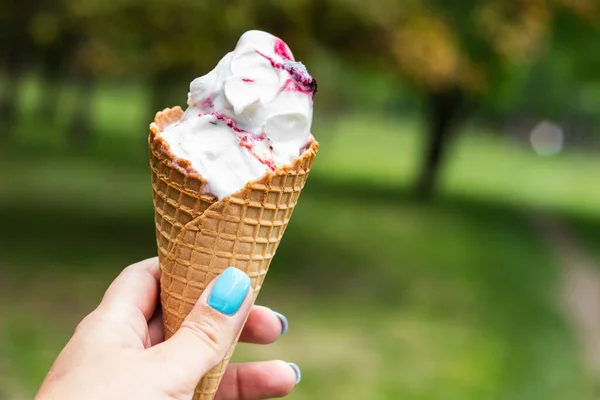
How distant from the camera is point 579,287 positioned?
1471 cm

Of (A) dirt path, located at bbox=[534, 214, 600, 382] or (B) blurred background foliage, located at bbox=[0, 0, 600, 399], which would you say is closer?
(B) blurred background foliage, located at bbox=[0, 0, 600, 399]

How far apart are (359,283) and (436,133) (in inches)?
481

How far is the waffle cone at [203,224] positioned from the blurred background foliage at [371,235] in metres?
4.72

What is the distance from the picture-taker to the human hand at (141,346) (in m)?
2.54

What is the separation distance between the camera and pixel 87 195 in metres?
18.5

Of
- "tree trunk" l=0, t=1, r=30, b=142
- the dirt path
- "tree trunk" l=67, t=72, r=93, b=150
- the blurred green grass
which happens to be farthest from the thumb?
"tree trunk" l=67, t=72, r=93, b=150

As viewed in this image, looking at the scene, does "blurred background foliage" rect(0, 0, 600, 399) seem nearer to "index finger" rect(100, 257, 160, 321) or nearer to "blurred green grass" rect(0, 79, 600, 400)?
"blurred green grass" rect(0, 79, 600, 400)

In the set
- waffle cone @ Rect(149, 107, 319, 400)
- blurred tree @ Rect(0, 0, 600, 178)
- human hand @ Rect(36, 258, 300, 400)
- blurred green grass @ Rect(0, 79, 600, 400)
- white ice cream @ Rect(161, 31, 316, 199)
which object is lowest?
blurred green grass @ Rect(0, 79, 600, 400)

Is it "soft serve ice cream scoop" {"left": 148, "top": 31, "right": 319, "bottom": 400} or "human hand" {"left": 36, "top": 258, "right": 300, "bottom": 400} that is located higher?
"soft serve ice cream scoop" {"left": 148, "top": 31, "right": 319, "bottom": 400}

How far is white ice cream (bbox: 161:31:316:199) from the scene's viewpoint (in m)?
3.02

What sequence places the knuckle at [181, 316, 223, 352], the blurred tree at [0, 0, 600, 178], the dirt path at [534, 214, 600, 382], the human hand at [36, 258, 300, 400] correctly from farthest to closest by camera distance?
1. the dirt path at [534, 214, 600, 382]
2. the blurred tree at [0, 0, 600, 178]
3. the knuckle at [181, 316, 223, 352]
4. the human hand at [36, 258, 300, 400]

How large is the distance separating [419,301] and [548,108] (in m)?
40.9

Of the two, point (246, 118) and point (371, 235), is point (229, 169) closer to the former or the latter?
point (246, 118)

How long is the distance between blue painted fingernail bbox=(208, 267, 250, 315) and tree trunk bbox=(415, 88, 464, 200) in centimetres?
2033
